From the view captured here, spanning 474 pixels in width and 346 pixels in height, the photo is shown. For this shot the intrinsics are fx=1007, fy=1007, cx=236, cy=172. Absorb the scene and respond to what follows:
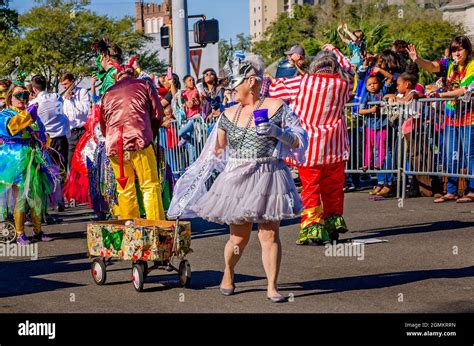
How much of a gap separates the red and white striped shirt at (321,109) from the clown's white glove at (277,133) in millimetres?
2551

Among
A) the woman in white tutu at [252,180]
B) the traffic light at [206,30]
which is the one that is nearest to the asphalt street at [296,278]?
the woman in white tutu at [252,180]

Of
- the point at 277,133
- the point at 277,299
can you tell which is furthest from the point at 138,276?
the point at 277,133

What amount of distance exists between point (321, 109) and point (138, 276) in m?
3.15

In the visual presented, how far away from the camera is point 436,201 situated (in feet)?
46.2

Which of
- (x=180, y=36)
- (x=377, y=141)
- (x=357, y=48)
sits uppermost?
(x=180, y=36)

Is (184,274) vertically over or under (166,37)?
under

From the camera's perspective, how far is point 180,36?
18078 millimetres

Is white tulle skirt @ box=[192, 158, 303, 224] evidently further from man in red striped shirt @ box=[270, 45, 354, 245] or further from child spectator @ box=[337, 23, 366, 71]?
child spectator @ box=[337, 23, 366, 71]

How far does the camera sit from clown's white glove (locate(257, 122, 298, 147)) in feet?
25.9

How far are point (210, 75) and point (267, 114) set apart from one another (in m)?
9.05

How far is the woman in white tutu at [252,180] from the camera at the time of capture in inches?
319

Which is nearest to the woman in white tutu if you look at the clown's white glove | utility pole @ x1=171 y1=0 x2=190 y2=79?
the clown's white glove

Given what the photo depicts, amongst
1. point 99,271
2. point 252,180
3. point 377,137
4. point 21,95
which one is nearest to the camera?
point 252,180

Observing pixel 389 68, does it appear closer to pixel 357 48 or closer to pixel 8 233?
pixel 357 48
